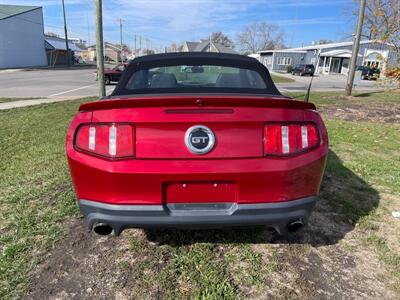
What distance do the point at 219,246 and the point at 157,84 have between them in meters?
1.73

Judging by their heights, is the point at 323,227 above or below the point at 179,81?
below

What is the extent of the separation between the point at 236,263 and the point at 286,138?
1105 millimetres

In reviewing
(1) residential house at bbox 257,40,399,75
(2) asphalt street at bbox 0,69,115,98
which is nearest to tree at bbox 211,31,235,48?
(1) residential house at bbox 257,40,399,75

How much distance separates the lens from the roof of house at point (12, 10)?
47.9 m

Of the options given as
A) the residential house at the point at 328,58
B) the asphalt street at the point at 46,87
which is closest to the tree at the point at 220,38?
the residential house at the point at 328,58

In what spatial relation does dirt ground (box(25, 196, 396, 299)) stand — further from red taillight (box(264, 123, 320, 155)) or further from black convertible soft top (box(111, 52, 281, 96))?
black convertible soft top (box(111, 52, 281, 96))

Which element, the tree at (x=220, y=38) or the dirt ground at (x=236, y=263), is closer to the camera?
the dirt ground at (x=236, y=263)

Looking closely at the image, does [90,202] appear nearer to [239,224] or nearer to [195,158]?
[195,158]

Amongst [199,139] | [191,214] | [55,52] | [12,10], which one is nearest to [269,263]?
[191,214]

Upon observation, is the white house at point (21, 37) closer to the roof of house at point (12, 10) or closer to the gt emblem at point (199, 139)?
the roof of house at point (12, 10)

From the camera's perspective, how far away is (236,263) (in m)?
2.82

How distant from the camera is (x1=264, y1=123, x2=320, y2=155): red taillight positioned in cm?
242

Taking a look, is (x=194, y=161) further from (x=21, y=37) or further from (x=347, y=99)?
(x=21, y=37)

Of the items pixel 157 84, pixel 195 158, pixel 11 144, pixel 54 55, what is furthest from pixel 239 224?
pixel 54 55
